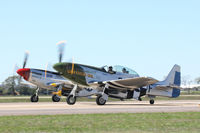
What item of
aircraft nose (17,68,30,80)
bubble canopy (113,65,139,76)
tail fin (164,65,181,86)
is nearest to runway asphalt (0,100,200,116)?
bubble canopy (113,65,139,76)

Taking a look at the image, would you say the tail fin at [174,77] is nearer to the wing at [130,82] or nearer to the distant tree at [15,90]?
the wing at [130,82]

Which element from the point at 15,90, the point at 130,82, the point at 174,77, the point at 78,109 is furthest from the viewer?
the point at 15,90

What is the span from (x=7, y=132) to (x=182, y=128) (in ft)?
20.5

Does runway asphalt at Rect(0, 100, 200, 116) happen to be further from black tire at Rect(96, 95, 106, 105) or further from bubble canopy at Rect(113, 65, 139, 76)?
bubble canopy at Rect(113, 65, 139, 76)

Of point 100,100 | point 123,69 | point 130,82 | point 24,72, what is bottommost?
point 100,100

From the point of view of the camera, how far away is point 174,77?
3450 centimetres

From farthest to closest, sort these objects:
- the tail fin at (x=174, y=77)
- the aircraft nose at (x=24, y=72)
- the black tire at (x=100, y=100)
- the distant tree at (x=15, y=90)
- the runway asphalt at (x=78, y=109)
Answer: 1. the distant tree at (x=15, y=90)
2. the tail fin at (x=174, y=77)
3. the aircraft nose at (x=24, y=72)
4. the black tire at (x=100, y=100)
5. the runway asphalt at (x=78, y=109)

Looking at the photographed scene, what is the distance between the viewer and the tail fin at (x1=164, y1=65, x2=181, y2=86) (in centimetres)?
3424

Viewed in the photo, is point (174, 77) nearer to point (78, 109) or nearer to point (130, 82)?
point (130, 82)

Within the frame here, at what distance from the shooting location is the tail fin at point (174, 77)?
34237mm

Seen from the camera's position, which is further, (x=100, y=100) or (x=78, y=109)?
(x=100, y=100)

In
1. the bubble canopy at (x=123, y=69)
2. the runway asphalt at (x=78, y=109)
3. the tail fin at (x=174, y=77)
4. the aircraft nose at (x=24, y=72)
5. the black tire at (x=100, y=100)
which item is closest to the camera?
the runway asphalt at (x=78, y=109)

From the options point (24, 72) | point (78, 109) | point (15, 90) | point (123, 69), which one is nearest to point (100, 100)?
point (123, 69)

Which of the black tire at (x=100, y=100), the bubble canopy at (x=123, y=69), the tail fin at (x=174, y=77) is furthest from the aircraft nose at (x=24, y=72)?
the tail fin at (x=174, y=77)
